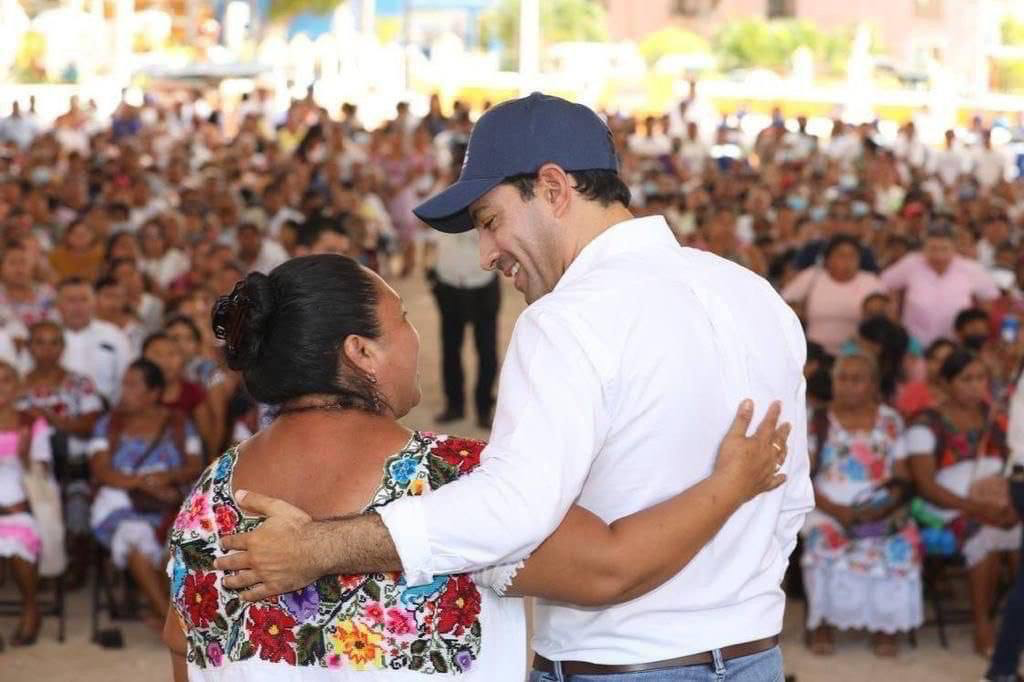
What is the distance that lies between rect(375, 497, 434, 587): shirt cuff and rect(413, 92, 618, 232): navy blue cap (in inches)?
18.9

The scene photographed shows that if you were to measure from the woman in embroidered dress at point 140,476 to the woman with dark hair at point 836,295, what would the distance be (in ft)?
12.7

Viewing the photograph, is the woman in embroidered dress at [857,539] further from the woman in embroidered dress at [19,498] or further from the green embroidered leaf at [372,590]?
the green embroidered leaf at [372,590]

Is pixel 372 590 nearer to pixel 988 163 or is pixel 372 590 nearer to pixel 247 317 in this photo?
pixel 247 317

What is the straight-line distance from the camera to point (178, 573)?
2.39m

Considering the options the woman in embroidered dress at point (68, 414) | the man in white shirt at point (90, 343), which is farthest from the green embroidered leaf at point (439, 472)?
the man in white shirt at point (90, 343)

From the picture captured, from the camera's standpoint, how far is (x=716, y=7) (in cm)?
6212

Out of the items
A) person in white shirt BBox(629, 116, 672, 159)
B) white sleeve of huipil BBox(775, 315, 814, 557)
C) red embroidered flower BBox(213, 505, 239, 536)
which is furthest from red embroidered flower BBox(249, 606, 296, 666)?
person in white shirt BBox(629, 116, 672, 159)

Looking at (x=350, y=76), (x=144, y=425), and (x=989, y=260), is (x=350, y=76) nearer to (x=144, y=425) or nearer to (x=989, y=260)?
(x=989, y=260)

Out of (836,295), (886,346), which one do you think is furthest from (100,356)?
(836,295)

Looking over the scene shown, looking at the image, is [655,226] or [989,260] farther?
[989,260]

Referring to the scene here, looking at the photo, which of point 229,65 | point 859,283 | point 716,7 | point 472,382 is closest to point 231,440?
point 859,283

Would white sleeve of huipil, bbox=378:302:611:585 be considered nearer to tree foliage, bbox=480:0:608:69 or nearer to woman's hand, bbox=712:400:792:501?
woman's hand, bbox=712:400:792:501

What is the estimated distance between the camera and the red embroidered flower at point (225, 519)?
7.61 ft

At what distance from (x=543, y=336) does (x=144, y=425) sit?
4.81 meters
